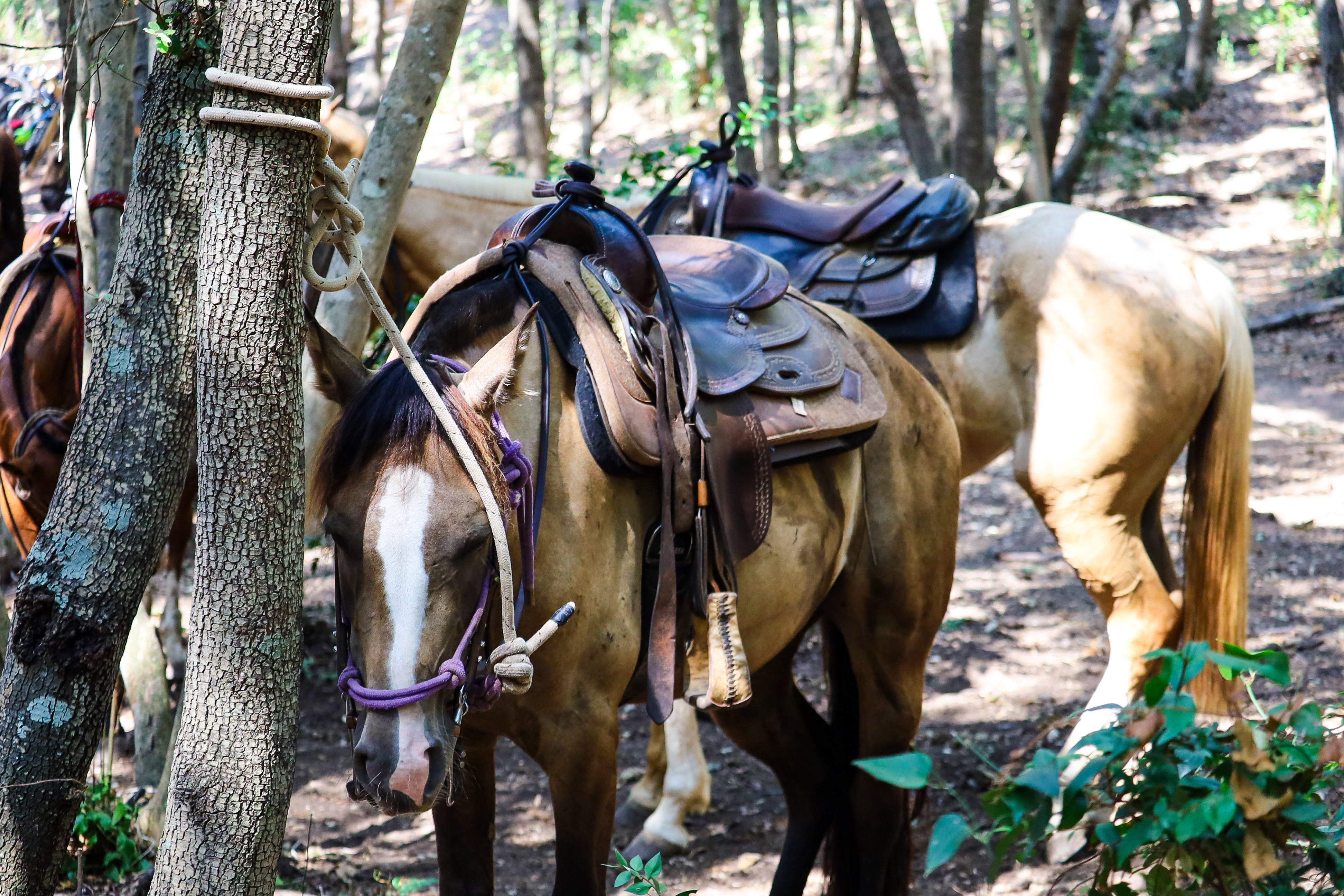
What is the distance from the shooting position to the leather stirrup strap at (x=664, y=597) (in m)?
2.34

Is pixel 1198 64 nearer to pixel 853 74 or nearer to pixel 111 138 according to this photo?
pixel 853 74

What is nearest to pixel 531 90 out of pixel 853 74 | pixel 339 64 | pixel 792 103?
pixel 339 64

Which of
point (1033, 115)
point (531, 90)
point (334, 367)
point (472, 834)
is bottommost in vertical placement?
point (472, 834)

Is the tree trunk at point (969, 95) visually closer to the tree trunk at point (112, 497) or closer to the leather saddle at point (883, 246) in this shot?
the leather saddle at point (883, 246)

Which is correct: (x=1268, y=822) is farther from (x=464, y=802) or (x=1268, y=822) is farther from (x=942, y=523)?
(x=942, y=523)

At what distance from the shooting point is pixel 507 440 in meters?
2.04

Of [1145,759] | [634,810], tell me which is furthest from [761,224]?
[1145,759]

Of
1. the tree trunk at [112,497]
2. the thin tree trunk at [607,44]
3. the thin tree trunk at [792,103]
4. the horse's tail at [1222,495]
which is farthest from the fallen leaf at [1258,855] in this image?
the thin tree trunk at [607,44]

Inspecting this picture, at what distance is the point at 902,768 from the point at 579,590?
3.61 ft

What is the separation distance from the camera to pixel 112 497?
A: 2.13 metres

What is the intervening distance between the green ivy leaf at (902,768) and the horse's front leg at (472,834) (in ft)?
4.26

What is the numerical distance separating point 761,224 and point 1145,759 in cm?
321

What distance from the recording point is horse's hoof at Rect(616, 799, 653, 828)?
427 centimetres

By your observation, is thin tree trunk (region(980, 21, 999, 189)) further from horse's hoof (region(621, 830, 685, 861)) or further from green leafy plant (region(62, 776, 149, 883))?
green leafy plant (region(62, 776, 149, 883))
